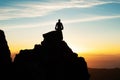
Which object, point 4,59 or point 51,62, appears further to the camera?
point 4,59

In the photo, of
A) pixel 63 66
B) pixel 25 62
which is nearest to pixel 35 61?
pixel 25 62

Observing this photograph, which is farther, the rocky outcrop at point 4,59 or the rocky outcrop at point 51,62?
the rocky outcrop at point 4,59

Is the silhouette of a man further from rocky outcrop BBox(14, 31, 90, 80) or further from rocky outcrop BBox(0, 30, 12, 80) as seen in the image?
rocky outcrop BBox(0, 30, 12, 80)

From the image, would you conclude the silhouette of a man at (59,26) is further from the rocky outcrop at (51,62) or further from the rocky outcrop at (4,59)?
the rocky outcrop at (4,59)

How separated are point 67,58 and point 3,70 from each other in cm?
1334

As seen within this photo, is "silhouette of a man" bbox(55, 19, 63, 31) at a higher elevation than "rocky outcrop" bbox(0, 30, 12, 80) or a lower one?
higher

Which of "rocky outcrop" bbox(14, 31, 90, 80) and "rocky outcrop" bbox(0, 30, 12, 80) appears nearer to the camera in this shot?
"rocky outcrop" bbox(14, 31, 90, 80)

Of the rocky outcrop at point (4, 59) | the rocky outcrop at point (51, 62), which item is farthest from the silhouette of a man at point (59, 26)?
the rocky outcrop at point (4, 59)

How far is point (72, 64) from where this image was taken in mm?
51219

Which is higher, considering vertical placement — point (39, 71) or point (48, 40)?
point (48, 40)

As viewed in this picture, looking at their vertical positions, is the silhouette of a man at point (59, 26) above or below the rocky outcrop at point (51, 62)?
above

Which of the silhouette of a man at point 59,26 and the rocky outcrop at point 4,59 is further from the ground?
the silhouette of a man at point 59,26

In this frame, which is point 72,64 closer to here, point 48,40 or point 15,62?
point 48,40

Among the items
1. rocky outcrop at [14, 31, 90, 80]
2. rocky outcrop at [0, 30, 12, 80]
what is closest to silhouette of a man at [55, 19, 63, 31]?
rocky outcrop at [14, 31, 90, 80]
